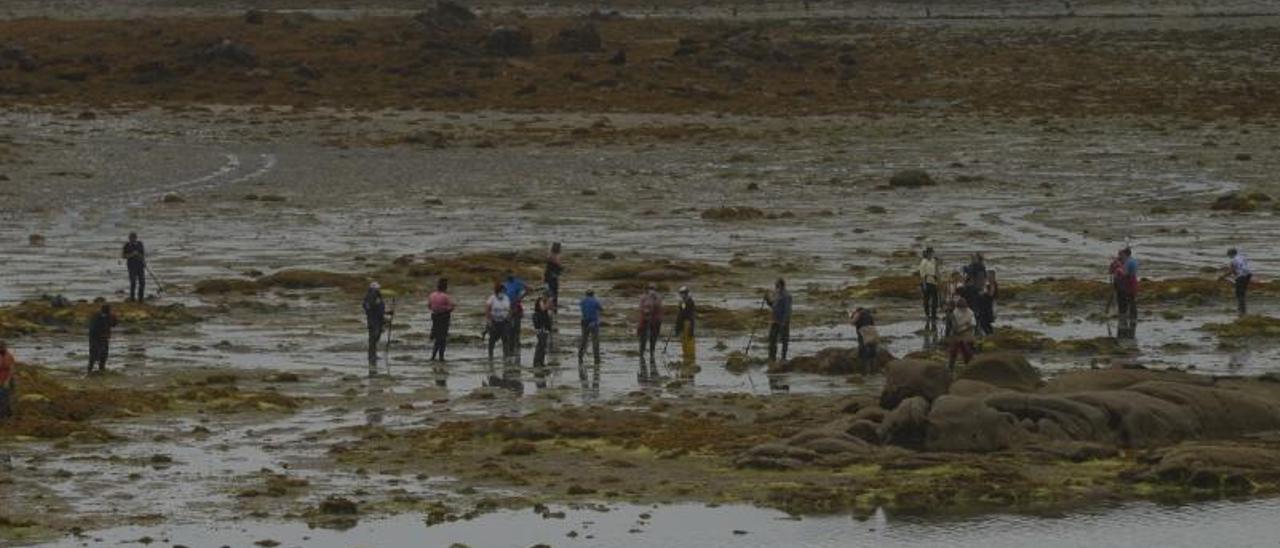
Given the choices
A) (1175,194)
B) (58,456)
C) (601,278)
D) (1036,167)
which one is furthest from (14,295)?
(1036,167)

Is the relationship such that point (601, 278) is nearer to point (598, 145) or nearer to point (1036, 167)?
point (1036, 167)

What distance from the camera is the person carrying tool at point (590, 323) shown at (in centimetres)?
4450

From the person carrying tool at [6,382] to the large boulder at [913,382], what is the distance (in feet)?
40.5

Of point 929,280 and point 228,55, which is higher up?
point 228,55

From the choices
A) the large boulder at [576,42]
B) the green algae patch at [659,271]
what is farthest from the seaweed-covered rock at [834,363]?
the large boulder at [576,42]

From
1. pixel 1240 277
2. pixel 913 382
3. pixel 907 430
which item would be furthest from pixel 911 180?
pixel 907 430

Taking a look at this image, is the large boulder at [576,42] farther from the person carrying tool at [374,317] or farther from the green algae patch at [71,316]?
the person carrying tool at [374,317]

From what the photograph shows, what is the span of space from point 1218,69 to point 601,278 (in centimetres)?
8665

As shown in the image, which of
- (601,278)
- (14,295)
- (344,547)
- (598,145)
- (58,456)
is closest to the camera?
(344,547)

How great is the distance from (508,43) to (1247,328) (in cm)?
9806

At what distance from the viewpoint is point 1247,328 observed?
48.7 metres

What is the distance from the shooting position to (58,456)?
35.2 metres

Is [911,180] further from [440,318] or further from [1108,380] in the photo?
[1108,380]

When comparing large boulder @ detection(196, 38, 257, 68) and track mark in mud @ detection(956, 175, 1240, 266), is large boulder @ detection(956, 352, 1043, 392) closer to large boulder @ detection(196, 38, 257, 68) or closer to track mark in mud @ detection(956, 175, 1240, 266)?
track mark in mud @ detection(956, 175, 1240, 266)
